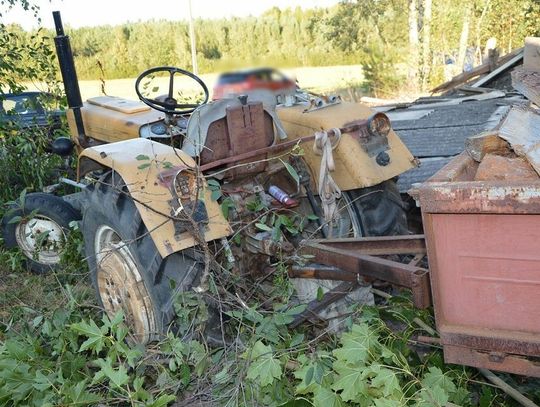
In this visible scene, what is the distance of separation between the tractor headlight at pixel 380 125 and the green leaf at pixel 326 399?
5.51 ft

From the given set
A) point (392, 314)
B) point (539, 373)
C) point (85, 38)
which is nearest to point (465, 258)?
point (539, 373)

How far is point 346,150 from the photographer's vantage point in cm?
332

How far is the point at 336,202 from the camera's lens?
3348 millimetres

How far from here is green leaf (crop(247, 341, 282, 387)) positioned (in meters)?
2.32

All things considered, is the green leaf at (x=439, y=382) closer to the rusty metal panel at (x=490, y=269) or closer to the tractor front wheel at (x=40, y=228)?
the rusty metal panel at (x=490, y=269)

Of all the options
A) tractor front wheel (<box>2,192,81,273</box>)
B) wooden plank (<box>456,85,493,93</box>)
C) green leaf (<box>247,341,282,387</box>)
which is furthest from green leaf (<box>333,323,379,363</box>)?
wooden plank (<box>456,85,493,93</box>)

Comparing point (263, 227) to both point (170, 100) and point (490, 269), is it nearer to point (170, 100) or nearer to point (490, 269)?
point (490, 269)

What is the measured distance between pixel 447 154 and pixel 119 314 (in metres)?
3.76

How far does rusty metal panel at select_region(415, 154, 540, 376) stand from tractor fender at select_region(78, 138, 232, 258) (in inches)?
44.6

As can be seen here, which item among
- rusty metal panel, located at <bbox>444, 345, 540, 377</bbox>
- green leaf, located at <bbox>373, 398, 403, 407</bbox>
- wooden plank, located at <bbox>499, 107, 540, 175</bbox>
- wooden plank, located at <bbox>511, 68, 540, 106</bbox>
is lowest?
green leaf, located at <bbox>373, 398, 403, 407</bbox>

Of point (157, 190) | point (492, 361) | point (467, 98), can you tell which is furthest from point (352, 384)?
point (467, 98)

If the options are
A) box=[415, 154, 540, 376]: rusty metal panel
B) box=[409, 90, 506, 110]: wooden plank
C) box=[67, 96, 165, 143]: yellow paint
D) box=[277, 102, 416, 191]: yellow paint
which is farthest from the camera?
box=[409, 90, 506, 110]: wooden plank

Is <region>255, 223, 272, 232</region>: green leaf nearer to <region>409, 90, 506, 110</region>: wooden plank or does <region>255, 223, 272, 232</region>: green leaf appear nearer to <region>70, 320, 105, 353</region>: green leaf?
<region>70, 320, 105, 353</region>: green leaf

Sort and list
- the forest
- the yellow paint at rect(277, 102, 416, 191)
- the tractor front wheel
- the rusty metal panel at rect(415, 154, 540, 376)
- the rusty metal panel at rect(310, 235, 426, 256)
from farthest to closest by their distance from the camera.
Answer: the tractor front wheel
the yellow paint at rect(277, 102, 416, 191)
the rusty metal panel at rect(310, 235, 426, 256)
the forest
the rusty metal panel at rect(415, 154, 540, 376)
